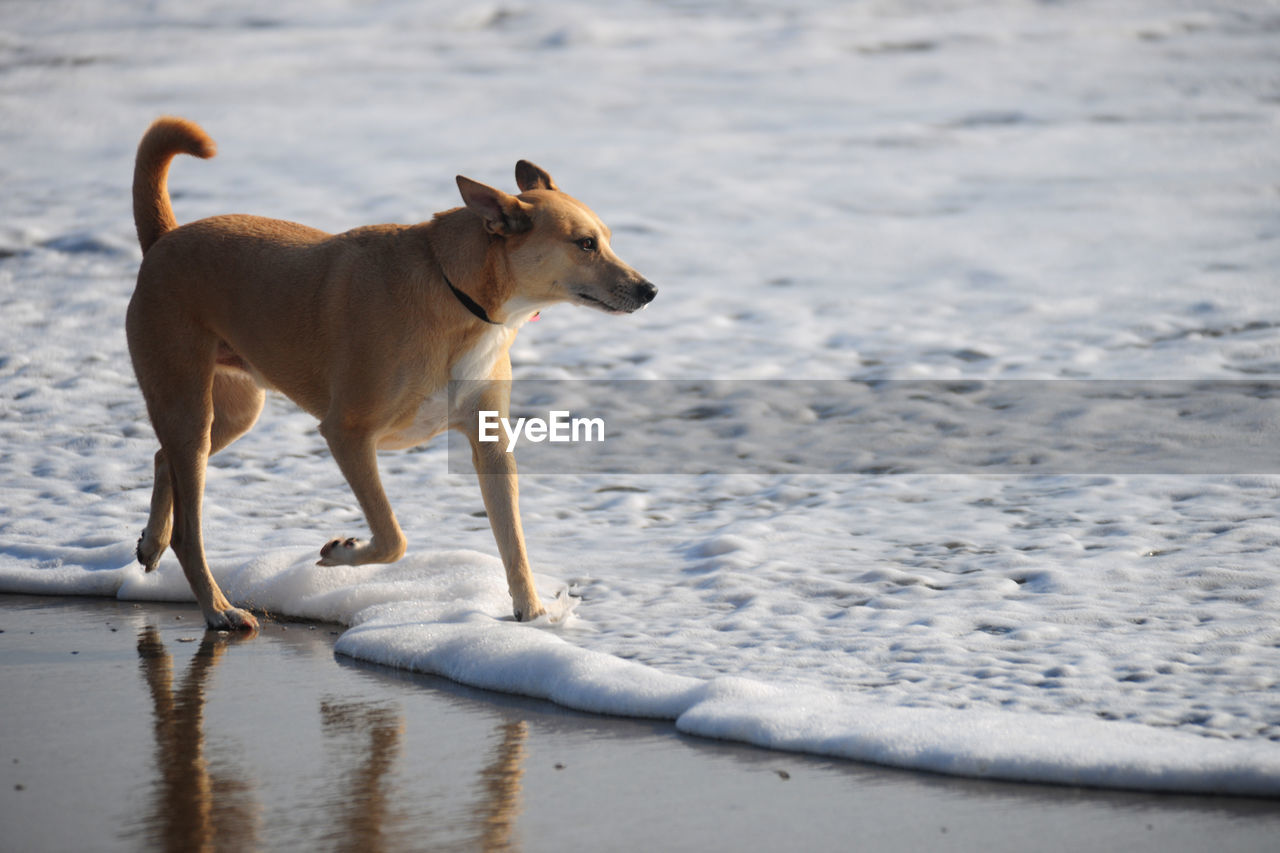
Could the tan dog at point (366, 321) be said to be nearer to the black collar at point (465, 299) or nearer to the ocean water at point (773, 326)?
the black collar at point (465, 299)

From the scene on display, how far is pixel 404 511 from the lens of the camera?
7.38 m

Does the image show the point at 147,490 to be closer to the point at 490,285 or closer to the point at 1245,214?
the point at 490,285

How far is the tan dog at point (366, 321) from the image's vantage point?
525cm

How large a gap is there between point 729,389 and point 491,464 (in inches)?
178

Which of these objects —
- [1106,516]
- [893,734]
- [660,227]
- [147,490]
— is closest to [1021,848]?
[893,734]

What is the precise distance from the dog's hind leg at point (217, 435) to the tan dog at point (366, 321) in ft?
0.63

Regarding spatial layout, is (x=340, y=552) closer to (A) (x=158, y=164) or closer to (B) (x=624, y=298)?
(B) (x=624, y=298)

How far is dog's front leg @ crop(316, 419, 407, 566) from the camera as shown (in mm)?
5316

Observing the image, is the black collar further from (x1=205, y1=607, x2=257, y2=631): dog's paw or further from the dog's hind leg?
(x1=205, y1=607, x2=257, y2=631): dog's paw

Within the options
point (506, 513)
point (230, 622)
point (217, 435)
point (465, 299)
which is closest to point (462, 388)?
point (465, 299)

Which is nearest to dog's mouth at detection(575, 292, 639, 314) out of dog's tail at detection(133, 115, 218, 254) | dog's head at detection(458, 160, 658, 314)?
dog's head at detection(458, 160, 658, 314)

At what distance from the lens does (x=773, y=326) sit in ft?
37.3

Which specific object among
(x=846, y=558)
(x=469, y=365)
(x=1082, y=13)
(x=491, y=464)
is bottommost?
(x=846, y=558)

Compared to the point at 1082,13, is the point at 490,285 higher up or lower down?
lower down
